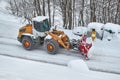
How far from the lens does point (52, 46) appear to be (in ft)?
41.6

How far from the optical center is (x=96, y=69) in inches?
448

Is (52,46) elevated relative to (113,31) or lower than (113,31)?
lower

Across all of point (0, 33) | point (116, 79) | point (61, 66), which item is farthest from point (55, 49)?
point (0, 33)

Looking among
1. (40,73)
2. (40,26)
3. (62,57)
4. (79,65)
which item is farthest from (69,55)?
(40,73)

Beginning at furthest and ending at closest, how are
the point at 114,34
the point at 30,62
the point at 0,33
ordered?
the point at 0,33 → the point at 114,34 → the point at 30,62

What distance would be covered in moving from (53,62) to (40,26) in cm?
226

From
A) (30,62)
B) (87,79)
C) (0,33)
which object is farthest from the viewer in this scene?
(0,33)

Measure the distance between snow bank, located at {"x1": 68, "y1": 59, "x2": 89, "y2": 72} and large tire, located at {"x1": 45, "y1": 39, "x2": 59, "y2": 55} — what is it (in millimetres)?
1424

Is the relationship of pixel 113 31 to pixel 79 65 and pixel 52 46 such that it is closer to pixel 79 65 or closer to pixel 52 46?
pixel 52 46

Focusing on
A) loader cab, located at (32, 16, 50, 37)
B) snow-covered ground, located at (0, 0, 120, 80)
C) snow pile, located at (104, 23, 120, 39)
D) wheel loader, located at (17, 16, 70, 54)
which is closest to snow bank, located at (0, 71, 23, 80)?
snow-covered ground, located at (0, 0, 120, 80)

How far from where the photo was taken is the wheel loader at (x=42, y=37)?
→ 1266cm

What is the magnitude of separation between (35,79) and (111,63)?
394 centimetres

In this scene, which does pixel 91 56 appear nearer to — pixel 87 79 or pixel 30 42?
pixel 87 79

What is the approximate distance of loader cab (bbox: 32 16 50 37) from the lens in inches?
518
